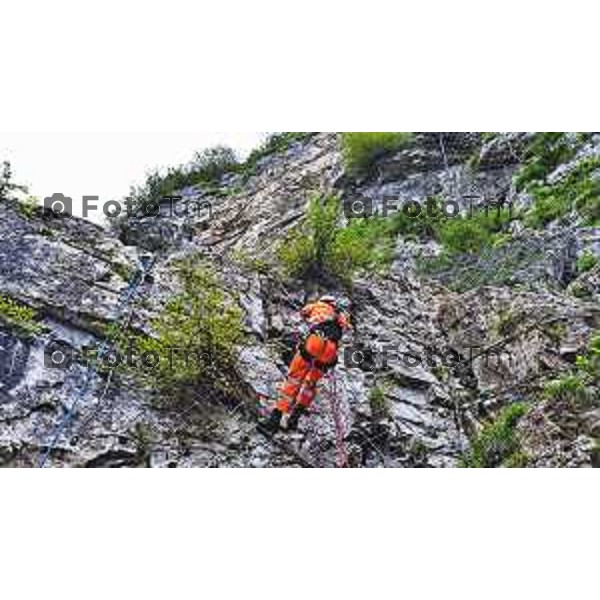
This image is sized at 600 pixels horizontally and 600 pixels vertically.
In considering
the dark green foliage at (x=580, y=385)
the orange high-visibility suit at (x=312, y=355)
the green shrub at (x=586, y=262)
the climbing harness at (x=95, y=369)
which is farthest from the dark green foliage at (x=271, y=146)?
the dark green foliage at (x=580, y=385)

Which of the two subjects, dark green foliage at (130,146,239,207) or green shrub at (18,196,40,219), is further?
dark green foliage at (130,146,239,207)

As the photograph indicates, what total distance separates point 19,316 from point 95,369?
45 cm

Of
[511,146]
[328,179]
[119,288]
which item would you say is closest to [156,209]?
[119,288]

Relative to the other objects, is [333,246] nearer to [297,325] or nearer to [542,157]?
[297,325]

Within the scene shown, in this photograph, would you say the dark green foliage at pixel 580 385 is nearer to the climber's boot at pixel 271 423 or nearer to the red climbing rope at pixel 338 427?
the red climbing rope at pixel 338 427

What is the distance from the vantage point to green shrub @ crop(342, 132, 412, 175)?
6.67m

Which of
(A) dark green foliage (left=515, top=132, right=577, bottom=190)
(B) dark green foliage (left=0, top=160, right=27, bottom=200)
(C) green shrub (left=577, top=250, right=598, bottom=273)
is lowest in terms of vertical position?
(C) green shrub (left=577, top=250, right=598, bottom=273)

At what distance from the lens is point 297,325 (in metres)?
6.12

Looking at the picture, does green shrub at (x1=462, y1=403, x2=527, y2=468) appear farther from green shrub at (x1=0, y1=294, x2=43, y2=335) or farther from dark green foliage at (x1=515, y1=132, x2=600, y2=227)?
green shrub at (x1=0, y1=294, x2=43, y2=335)

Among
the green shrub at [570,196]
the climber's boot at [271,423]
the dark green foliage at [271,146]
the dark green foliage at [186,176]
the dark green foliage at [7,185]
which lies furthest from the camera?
the dark green foliage at [271,146]

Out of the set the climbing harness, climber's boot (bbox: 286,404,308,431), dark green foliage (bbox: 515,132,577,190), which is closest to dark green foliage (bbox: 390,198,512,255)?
dark green foliage (bbox: 515,132,577,190)

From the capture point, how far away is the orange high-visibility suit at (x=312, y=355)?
5871 mm

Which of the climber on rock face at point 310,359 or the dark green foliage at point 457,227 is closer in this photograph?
the climber on rock face at point 310,359

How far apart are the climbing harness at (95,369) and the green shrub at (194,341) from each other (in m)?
0.16
